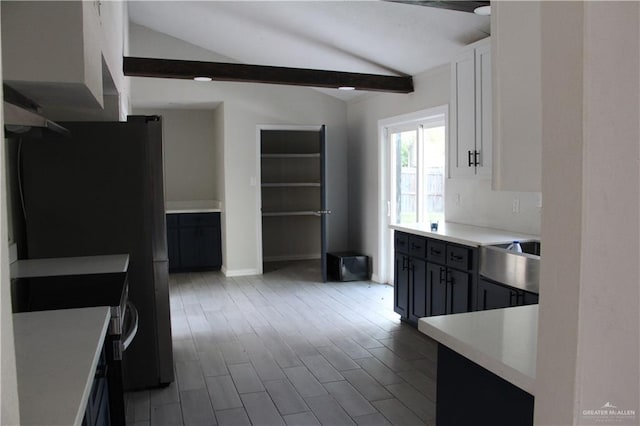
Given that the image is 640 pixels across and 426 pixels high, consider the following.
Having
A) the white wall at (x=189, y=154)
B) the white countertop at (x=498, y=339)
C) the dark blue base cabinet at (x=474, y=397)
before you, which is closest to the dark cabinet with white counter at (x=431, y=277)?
the white countertop at (x=498, y=339)

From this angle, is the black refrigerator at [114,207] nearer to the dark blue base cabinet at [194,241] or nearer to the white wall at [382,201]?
the white wall at [382,201]

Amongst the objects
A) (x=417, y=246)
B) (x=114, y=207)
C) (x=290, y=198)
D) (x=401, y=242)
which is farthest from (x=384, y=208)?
(x=114, y=207)

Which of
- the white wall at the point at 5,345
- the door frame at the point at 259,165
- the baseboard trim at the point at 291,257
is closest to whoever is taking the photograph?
the white wall at the point at 5,345

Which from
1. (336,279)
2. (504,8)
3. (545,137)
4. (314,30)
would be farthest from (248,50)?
(545,137)

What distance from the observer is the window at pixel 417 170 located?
514 cm

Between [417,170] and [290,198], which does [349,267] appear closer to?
[417,170]

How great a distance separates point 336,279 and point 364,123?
6.51ft

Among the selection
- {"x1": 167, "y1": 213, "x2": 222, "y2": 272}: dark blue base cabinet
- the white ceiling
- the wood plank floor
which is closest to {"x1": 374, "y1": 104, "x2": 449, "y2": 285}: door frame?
the wood plank floor

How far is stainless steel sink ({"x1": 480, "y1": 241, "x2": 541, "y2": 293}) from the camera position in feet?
9.78

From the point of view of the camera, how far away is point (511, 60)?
1386 mm

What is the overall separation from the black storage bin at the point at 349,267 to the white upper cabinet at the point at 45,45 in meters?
4.81

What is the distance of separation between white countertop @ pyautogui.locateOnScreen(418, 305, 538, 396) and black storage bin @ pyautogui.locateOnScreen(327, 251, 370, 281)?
4.49 m

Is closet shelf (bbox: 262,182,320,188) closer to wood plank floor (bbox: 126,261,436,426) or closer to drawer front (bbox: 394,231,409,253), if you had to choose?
wood plank floor (bbox: 126,261,436,426)

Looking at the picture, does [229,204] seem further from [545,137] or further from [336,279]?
[545,137]
